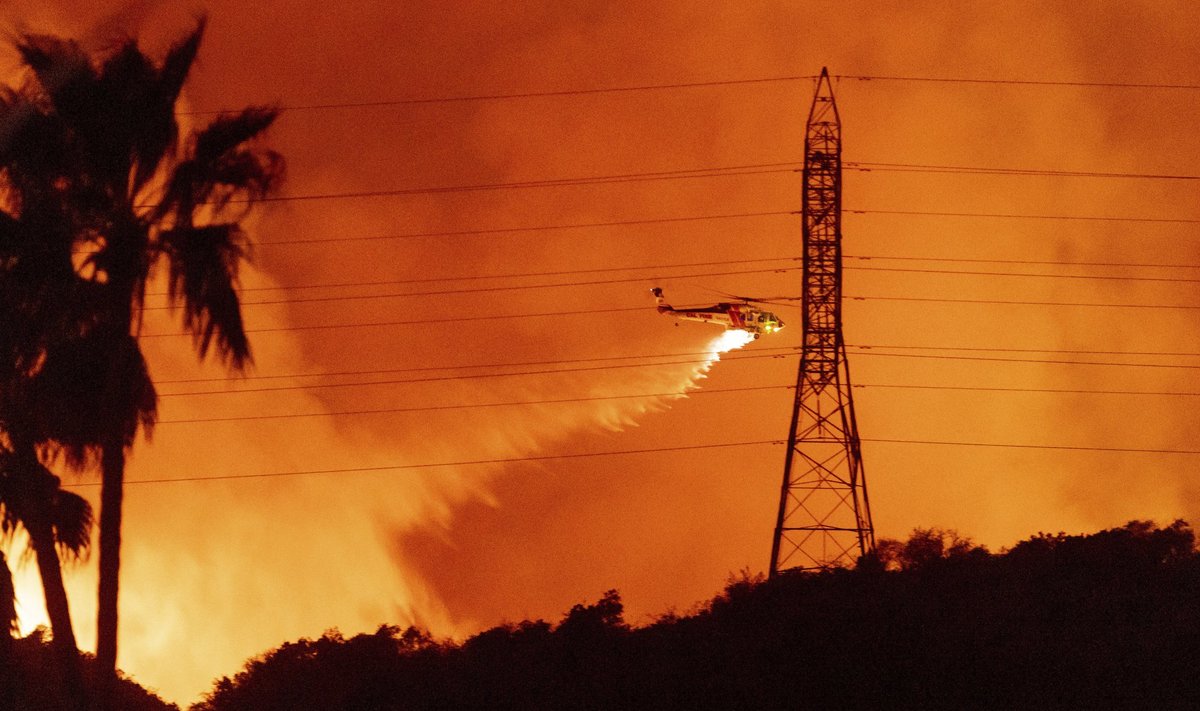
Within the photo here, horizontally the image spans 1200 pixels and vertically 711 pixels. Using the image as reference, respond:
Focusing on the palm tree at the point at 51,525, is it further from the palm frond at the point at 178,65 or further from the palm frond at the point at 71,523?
the palm frond at the point at 178,65

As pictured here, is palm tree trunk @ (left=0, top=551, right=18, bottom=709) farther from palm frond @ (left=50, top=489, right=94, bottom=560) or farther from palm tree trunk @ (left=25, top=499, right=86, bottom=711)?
palm tree trunk @ (left=25, top=499, right=86, bottom=711)

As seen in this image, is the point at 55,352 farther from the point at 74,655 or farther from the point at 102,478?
the point at 74,655

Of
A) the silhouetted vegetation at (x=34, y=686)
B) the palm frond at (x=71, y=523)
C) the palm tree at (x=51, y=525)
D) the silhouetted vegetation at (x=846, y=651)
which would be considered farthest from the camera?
the silhouetted vegetation at (x=34, y=686)

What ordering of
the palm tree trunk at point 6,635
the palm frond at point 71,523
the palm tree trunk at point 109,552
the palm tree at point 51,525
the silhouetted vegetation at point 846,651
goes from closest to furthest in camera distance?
the palm tree trunk at point 109,552, the palm tree at point 51,525, the silhouetted vegetation at point 846,651, the palm frond at point 71,523, the palm tree trunk at point 6,635

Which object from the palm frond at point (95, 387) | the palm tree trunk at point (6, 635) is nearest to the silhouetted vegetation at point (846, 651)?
the palm tree trunk at point (6, 635)

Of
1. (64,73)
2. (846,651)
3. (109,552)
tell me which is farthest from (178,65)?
(846,651)

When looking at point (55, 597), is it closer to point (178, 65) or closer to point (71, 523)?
point (71, 523)
